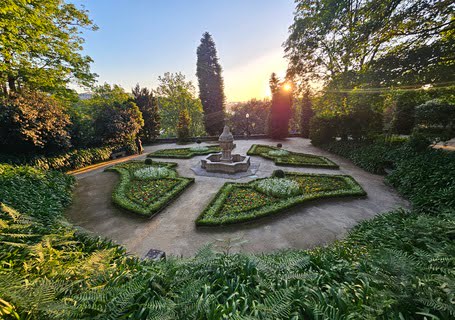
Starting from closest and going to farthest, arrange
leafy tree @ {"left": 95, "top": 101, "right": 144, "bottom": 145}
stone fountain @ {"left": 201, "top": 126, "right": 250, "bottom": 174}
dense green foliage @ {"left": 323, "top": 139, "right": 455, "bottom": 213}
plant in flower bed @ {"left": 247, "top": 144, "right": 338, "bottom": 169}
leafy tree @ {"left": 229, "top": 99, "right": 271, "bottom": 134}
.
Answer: dense green foliage @ {"left": 323, "top": 139, "right": 455, "bottom": 213}, stone fountain @ {"left": 201, "top": 126, "right": 250, "bottom": 174}, plant in flower bed @ {"left": 247, "top": 144, "right": 338, "bottom": 169}, leafy tree @ {"left": 95, "top": 101, "right": 144, "bottom": 145}, leafy tree @ {"left": 229, "top": 99, "right": 271, "bottom": 134}

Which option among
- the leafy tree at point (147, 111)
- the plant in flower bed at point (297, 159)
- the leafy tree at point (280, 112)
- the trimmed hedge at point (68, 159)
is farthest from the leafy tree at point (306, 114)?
the trimmed hedge at point (68, 159)

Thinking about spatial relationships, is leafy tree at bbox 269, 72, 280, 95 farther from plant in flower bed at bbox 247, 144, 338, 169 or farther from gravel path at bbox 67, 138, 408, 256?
gravel path at bbox 67, 138, 408, 256

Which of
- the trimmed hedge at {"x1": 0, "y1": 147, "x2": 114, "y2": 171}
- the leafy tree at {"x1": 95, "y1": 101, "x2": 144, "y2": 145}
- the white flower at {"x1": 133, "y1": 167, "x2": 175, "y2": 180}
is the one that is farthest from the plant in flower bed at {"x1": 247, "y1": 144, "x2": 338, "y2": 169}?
the trimmed hedge at {"x1": 0, "y1": 147, "x2": 114, "y2": 171}

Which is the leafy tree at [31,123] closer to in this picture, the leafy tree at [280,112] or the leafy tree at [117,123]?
the leafy tree at [117,123]

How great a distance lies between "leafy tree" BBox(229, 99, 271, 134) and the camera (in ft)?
111

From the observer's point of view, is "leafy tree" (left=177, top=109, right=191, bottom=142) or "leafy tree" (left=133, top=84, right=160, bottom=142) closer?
"leafy tree" (left=133, top=84, right=160, bottom=142)

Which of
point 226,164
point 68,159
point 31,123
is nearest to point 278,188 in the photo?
point 226,164

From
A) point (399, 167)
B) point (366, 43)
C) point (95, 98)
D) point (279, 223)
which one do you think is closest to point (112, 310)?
point (279, 223)

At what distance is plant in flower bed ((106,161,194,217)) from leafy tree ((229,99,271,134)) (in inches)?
962

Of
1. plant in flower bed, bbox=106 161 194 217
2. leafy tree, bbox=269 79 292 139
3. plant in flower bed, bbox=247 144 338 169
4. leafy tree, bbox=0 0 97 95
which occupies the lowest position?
plant in flower bed, bbox=247 144 338 169

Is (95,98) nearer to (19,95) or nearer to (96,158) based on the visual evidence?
(96,158)

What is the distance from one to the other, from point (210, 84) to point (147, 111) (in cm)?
1078

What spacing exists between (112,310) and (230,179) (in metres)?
8.95

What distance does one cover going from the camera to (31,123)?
962 cm
